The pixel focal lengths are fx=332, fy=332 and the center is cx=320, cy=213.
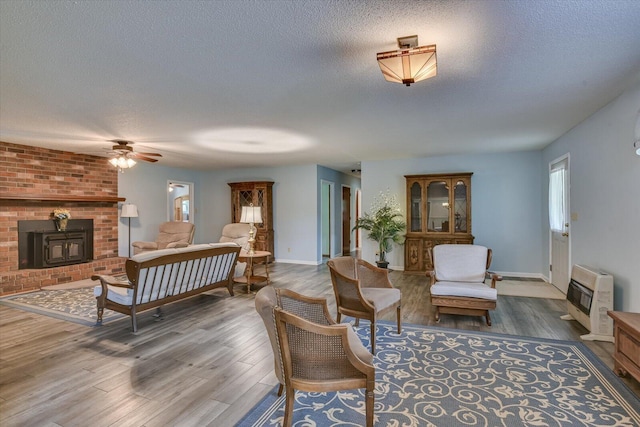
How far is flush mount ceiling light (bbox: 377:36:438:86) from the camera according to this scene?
6.87 ft

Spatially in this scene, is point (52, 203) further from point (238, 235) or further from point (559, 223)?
point (559, 223)

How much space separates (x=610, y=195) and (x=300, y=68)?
3492 mm

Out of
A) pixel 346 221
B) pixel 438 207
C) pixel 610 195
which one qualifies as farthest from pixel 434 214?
pixel 346 221

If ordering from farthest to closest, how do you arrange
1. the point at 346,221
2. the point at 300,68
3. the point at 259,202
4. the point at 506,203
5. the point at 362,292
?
the point at 346,221 → the point at 259,202 → the point at 506,203 → the point at 362,292 → the point at 300,68

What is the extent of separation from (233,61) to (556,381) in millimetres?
3413

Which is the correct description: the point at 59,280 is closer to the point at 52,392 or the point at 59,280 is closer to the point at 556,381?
the point at 52,392

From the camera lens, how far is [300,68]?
8.52 ft

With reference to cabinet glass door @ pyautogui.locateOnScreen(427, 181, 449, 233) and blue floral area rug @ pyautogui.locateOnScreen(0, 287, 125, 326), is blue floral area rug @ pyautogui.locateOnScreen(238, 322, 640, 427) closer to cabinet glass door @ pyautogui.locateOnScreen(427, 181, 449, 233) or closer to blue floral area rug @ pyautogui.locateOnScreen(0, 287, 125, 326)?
blue floral area rug @ pyautogui.locateOnScreen(0, 287, 125, 326)

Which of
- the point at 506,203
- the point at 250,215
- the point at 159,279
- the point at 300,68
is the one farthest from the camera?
the point at 506,203

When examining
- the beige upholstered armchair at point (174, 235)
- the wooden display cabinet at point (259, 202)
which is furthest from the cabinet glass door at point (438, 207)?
the beige upholstered armchair at point (174, 235)

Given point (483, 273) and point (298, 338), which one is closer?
point (298, 338)

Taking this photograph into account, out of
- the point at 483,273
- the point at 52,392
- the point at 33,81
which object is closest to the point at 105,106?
the point at 33,81

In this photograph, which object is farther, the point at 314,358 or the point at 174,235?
the point at 174,235

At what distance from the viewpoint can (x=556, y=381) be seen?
2.50 meters
